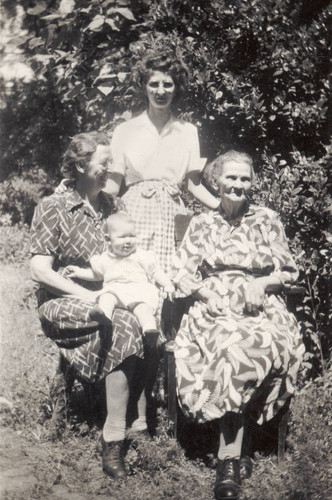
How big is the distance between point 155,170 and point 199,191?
1.11 feet

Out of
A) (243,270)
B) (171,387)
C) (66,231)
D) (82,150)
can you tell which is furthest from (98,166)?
(171,387)

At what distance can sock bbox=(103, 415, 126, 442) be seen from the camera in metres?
3.35

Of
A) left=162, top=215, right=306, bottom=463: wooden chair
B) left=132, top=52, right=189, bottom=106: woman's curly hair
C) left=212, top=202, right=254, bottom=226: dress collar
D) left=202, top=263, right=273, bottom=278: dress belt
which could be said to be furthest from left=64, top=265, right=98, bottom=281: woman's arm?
left=132, top=52, right=189, bottom=106: woman's curly hair

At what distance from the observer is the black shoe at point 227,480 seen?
3080 mm

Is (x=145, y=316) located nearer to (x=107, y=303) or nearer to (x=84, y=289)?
(x=107, y=303)

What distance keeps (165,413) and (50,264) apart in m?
1.21

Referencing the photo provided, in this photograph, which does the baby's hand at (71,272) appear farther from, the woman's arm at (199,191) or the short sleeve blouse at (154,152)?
the woman's arm at (199,191)

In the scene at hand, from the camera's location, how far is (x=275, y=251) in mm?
3537

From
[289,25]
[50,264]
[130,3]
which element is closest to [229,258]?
[50,264]

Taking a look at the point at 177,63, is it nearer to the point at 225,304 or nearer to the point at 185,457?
the point at 225,304

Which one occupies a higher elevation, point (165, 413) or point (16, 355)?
point (165, 413)

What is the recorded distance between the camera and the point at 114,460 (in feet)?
10.9

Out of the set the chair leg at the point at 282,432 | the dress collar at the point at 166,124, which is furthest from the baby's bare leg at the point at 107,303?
the dress collar at the point at 166,124

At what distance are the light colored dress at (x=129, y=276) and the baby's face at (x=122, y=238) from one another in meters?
0.06
